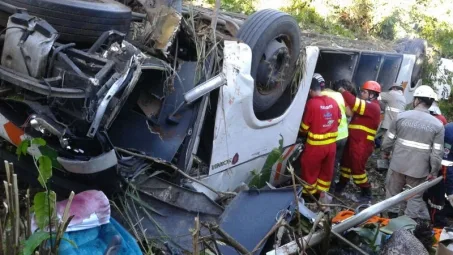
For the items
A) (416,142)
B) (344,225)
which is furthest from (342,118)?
(344,225)

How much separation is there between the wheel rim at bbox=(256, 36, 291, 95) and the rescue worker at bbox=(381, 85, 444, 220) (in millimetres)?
1406

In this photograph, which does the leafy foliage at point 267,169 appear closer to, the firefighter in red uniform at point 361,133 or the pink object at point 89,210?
the firefighter in red uniform at point 361,133

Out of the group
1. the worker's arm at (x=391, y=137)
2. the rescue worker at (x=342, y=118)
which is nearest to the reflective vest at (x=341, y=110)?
the rescue worker at (x=342, y=118)

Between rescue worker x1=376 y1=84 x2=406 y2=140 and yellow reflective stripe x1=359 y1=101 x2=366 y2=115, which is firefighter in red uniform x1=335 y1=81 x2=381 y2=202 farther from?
rescue worker x1=376 y1=84 x2=406 y2=140

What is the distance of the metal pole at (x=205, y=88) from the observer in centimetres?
338

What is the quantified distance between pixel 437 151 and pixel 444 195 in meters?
0.43

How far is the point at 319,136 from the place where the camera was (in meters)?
5.17

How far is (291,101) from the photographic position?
15.5 feet

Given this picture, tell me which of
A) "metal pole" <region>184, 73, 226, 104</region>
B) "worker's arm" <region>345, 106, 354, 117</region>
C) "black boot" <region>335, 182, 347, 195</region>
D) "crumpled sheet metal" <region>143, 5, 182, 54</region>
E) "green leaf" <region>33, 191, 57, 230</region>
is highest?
"crumpled sheet metal" <region>143, 5, 182, 54</region>

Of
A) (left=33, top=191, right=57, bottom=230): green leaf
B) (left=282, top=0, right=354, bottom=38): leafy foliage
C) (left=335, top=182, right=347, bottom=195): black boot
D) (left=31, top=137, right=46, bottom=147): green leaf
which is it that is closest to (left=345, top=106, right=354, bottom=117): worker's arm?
(left=335, top=182, right=347, bottom=195): black boot

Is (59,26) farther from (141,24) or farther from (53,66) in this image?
(141,24)

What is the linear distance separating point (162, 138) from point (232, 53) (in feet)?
2.52

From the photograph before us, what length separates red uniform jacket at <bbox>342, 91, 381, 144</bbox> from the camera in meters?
5.72

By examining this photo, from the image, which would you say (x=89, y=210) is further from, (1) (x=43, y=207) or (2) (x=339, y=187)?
(2) (x=339, y=187)
